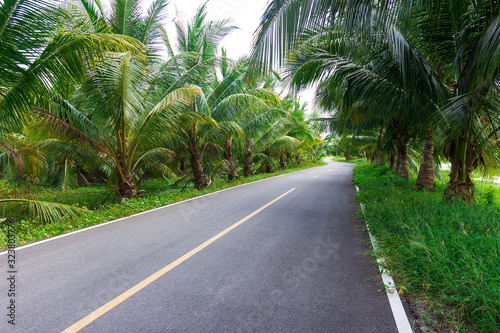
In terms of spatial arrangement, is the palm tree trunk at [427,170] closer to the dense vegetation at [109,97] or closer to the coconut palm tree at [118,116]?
the dense vegetation at [109,97]

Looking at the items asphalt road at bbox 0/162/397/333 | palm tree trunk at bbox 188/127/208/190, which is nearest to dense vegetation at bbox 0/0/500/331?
palm tree trunk at bbox 188/127/208/190

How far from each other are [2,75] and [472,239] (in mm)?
8030

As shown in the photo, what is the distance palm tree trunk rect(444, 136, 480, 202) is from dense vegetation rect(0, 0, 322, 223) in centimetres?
416

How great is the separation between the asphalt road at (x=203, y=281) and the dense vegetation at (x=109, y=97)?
2.32m

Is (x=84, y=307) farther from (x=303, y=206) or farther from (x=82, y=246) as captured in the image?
(x=303, y=206)

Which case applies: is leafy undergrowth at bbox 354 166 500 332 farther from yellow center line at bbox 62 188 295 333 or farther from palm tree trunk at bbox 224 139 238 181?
palm tree trunk at bbox 224 139 238 181

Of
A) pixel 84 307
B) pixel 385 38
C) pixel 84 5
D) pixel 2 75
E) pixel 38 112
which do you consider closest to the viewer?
pixel 84 307

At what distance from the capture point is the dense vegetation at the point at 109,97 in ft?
15.1

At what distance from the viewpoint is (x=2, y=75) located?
14.5 feet

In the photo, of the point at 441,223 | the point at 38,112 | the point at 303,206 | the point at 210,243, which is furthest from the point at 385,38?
the point at 38,112

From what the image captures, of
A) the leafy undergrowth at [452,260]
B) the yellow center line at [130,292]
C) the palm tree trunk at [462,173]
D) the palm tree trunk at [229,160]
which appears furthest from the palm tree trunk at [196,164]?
the palm tree trunk at [462,173]

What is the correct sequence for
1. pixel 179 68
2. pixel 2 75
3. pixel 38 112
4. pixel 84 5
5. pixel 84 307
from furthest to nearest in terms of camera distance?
pixel 179 68, pixel 84 5, pixel 38 112, pixel 2 75, pixel 84 307

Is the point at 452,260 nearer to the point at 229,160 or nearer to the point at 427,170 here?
the point at 427,170

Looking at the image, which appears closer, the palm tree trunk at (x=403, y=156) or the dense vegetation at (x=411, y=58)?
the dense vegetation at (x=411, y=58)
